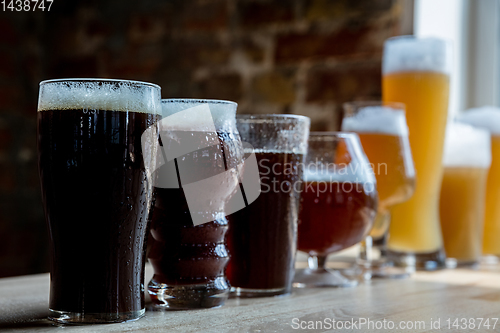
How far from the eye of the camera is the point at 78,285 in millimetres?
582

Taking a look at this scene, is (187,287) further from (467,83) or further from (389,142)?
(467,83)

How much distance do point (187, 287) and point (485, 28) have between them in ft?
6.04

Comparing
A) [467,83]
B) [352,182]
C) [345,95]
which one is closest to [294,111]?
[345,95]

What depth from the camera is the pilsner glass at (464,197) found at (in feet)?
4.15

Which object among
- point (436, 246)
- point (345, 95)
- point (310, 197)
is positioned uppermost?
point (345, 95)

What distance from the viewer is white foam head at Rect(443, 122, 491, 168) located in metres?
1.27

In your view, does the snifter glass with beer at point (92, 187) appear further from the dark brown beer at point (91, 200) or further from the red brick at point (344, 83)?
the red brick at point (344, 83)

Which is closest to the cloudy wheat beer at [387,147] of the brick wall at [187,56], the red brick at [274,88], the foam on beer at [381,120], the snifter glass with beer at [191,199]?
the foam on beer at [381,120]

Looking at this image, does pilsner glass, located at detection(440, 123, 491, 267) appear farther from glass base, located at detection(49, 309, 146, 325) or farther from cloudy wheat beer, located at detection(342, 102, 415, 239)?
glass base, located at detection(49, 309, 146, 325)

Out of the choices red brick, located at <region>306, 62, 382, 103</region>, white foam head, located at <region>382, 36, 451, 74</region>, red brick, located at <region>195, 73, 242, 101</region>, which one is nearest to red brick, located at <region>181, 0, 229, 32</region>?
red brick, located at <region>195, 73, 242, 101</region>

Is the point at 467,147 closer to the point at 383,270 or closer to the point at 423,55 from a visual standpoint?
the point at 423,55

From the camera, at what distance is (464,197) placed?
1276 mm

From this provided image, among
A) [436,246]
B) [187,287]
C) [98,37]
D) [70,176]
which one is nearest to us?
→ [70,176]

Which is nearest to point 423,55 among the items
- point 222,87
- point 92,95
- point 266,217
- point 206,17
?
point 266,217
